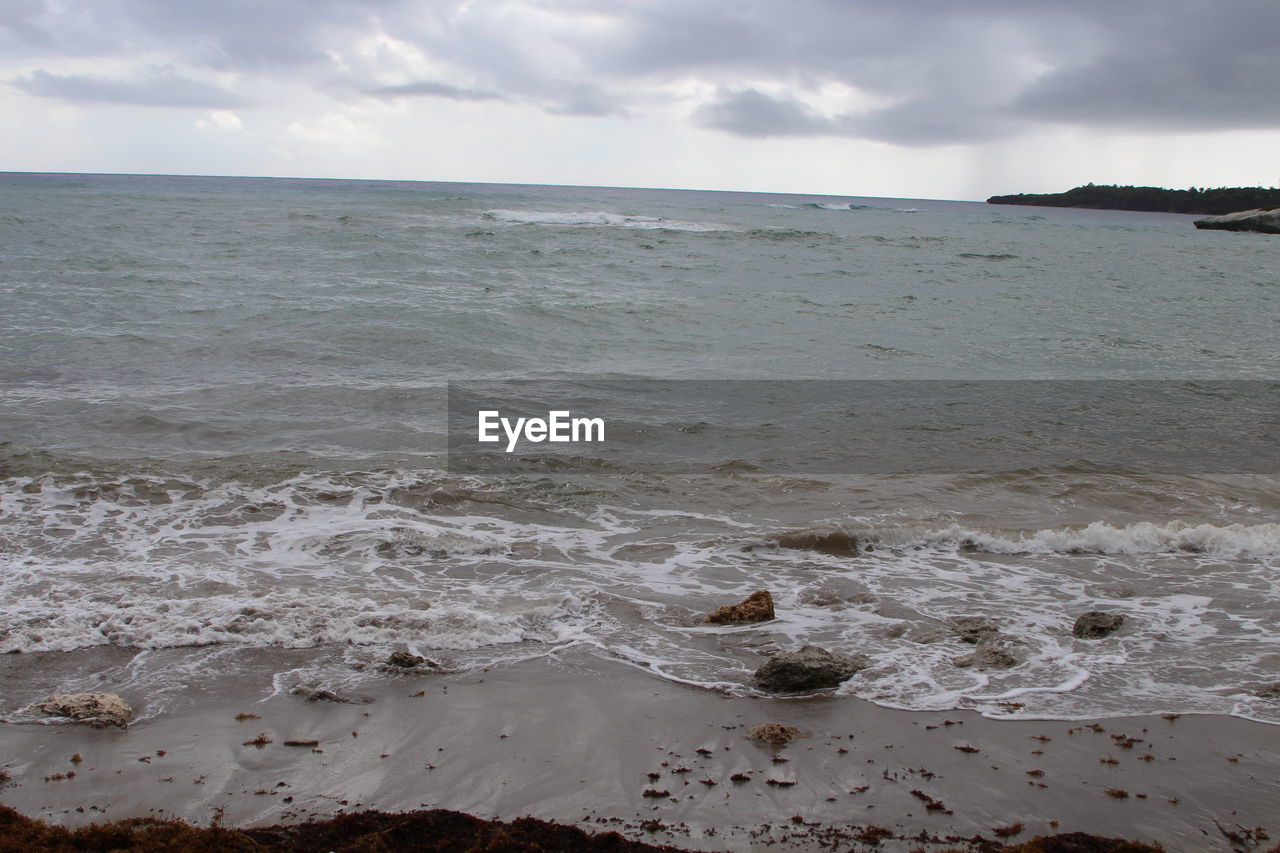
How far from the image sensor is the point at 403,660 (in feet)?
18.3

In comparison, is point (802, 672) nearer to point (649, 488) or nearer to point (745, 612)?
point (745, 612)

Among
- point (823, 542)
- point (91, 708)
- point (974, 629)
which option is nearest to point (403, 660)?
point (91, 708)

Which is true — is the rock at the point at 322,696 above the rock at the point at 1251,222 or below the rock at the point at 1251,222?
below

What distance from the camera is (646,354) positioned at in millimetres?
17609

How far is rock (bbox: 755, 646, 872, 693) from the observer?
210 inches

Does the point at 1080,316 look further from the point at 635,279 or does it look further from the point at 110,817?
the point at 110,817

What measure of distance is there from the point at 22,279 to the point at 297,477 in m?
19.4

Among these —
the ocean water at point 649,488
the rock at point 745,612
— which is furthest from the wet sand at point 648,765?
the rock at point 745,612

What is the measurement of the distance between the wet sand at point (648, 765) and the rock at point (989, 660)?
74cm

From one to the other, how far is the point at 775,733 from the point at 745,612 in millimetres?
1731

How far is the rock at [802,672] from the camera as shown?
5.32 meters

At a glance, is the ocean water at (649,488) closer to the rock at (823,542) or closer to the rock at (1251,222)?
the rock at (823,542)

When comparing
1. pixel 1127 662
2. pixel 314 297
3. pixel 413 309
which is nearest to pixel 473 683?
pixel 1127 662

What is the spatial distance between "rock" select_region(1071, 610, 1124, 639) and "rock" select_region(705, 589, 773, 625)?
2.27m
